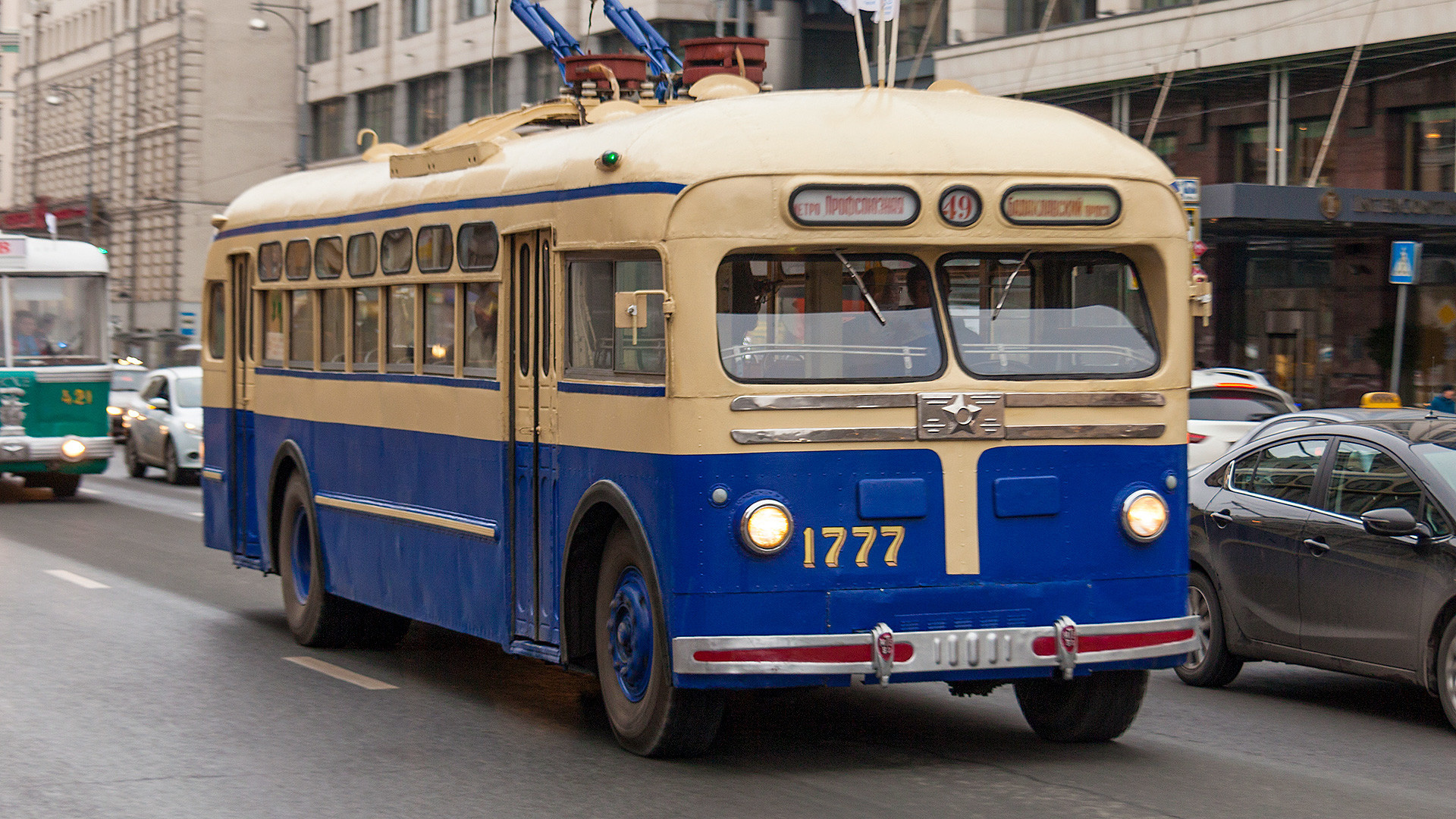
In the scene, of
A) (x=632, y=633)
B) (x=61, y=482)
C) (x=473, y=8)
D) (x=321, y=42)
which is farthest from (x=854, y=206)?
(x=321, y=42)

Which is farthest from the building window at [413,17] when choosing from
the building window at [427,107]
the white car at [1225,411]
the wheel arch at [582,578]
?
the wheel arch at [582,578]

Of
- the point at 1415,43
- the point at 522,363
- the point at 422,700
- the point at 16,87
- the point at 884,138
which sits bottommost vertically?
the point at 422,700

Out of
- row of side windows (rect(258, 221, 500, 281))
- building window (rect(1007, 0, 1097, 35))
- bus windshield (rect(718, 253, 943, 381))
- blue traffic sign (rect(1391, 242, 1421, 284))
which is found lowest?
bus windshield (rect(718, 253, 943, 381))

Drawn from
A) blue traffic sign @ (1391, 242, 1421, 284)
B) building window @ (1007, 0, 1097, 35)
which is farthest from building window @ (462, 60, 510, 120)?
blue traffic sign @ (1391, 242, 1421, 284)

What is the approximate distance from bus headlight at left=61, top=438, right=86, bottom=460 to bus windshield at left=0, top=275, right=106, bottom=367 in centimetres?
96

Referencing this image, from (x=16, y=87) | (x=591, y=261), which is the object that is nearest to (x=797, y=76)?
(x=591, y=261)

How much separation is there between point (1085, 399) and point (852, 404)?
94 centimetres

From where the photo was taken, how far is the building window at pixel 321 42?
64062 millimetres

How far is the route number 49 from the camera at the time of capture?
299 inches

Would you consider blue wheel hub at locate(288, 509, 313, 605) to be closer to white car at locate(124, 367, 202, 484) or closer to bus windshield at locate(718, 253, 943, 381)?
bus windshield at locate(718, 253, 943, 381)

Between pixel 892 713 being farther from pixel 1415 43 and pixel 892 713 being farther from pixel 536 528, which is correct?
pixel 1415 43

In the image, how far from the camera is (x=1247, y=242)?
31.9m

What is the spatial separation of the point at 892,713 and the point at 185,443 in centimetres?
2073

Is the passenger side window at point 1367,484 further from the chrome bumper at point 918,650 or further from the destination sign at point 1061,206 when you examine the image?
the destination sign at point 1061,206
